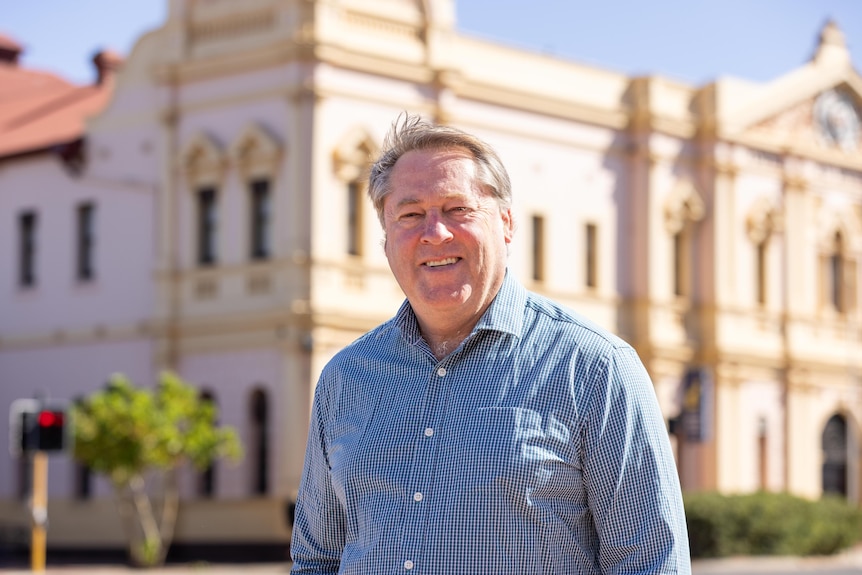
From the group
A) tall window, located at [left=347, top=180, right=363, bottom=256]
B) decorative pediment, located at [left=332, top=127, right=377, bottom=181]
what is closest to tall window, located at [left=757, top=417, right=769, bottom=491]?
tall window, located at [left=347, top=180, right=363, bottom=256]

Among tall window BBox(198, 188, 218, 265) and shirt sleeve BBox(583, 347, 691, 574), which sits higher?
tall window BBox(198, 188, 218, 265)

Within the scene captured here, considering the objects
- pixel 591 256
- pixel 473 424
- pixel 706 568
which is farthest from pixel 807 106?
pixel 473 424

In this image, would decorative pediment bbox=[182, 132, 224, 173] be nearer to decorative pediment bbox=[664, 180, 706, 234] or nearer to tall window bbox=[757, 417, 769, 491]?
decorative pediment bbox=[664, 180, 706, 234]

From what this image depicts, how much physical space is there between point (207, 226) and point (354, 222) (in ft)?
9.77

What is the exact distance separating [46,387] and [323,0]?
10.2 m

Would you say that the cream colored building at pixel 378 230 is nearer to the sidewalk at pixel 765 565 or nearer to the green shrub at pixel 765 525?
the green shrub at pixel 765 525

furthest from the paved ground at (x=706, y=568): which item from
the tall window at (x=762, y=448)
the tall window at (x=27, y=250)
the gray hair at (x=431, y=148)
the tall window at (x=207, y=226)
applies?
the gray hair at (x=431, y=148)

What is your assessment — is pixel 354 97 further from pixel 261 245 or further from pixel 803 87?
pixel 803 87

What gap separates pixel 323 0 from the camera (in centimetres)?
3033

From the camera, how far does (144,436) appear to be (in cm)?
2703

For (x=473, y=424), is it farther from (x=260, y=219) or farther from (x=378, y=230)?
(x=378, y=230)

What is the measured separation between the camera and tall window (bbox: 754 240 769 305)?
38.8 meters

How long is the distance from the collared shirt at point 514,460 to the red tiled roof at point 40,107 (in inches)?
1226

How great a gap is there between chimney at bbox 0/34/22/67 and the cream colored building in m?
7.12
